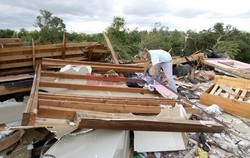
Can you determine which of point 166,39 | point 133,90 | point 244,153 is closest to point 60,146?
point 133,90

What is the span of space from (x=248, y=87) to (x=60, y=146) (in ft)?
15.0

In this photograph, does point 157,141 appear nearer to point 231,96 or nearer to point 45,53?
point 231,96

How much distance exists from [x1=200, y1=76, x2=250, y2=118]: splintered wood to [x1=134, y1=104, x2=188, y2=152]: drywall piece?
8.40ft

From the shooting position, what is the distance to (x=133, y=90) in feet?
14.3

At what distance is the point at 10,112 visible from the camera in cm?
391

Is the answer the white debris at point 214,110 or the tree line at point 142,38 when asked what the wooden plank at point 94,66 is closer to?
the white debris at point 214,110

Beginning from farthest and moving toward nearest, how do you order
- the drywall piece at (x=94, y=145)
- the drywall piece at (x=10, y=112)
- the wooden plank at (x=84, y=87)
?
the wooden plank at (x=84, y=87)
the drywall piece at (x=10, y=112)
the drywall piece at (x=94, y=145)

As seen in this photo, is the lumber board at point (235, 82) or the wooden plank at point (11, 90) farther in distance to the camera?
the lumber board at point (235, 82)

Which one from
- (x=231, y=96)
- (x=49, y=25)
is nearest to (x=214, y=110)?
(x=231, y=96)

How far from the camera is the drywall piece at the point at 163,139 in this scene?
2.98 meters

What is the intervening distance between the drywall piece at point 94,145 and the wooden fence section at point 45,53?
2.93 metres

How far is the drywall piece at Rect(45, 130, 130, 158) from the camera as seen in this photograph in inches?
104

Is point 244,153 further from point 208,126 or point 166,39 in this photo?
point 166,39

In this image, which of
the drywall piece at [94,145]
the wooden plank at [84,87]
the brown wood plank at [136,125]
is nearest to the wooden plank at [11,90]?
the wooden plank at [84,87]
